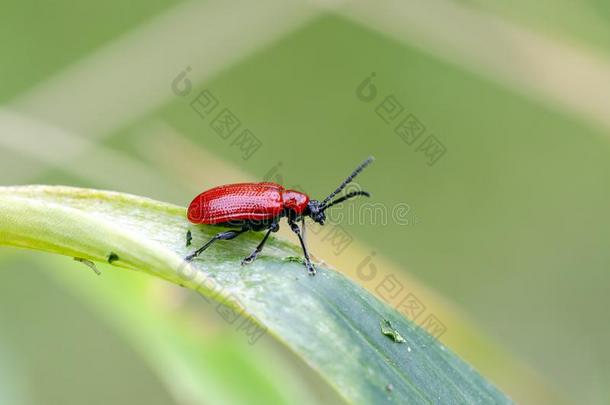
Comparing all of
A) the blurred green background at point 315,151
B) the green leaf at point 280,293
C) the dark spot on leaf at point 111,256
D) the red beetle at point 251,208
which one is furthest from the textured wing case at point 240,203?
the dark spot on leaf at point 111,256

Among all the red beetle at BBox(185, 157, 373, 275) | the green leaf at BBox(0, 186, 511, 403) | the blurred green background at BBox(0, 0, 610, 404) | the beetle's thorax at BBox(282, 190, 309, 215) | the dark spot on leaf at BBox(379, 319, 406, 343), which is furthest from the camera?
the blurred green background at BBox(0, 0, 610, 404)

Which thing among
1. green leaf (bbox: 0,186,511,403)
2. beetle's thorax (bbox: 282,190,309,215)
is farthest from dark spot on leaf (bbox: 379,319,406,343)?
beetle's thorax (bbox: 282,190,309,215)

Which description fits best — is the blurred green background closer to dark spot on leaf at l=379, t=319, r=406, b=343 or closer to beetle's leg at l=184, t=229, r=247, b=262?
beetle's leg at l=184, t=229, r=247, b=262

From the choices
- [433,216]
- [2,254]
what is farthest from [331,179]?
[2,254]

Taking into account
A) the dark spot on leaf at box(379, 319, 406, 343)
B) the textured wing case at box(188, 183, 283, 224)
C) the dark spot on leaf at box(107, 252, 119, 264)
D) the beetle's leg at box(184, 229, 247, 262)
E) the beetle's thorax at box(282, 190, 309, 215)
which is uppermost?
the beetle's thorax at box(282, 190, 309, 215)

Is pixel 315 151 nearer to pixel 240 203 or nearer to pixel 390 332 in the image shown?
pixel 240 203

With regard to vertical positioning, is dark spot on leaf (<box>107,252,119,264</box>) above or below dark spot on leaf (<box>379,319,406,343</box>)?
below

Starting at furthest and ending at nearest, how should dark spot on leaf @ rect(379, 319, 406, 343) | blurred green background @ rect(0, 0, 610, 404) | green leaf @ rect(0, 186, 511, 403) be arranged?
blurred green background @ rect(0, 0, 610, 404) < dark spot on leaf @ rect(379, 319, 406, 343) < green leaf @ rect(0, 186, 511, 403)
